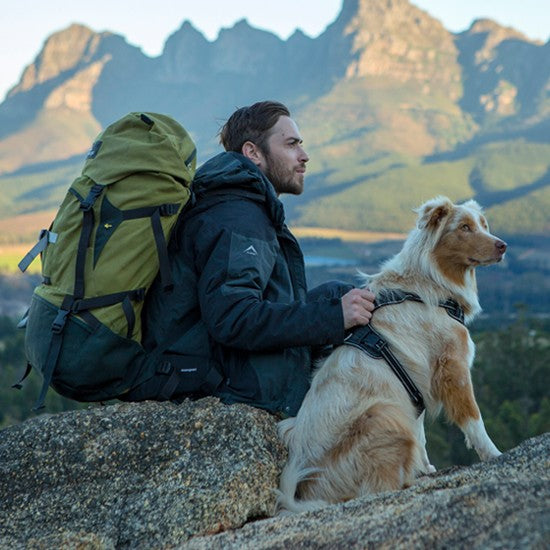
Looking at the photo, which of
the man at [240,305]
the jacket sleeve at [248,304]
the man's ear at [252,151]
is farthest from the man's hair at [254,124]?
the jacket sleeve at [248,304]

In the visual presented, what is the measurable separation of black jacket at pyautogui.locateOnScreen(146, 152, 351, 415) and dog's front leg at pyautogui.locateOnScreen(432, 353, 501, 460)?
84cm

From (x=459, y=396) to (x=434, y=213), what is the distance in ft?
4.42

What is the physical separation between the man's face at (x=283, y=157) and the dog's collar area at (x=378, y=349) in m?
1.29

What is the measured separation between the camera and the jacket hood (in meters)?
5.58

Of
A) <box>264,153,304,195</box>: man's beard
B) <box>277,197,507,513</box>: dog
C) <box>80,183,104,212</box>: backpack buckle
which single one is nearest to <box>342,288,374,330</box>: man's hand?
<box>277,197,507,513</box>: dog

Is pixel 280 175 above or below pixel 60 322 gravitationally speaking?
above

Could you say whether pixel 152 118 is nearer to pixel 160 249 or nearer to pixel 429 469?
pixel 160 249

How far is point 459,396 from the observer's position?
568cm

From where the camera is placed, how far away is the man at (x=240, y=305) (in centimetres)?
517

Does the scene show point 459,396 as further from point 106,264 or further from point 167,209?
point 106,264

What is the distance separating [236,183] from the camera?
18.4 feet

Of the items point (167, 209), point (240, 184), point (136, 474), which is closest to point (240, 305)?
point (167, 209)

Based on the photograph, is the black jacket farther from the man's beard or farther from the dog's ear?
the dog's ear

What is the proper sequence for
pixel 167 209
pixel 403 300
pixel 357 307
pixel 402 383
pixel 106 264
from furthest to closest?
1. pixel 403 300
2. pixel 402 383
3. pixel 357 307
4. pixel 167 209
5. pixel 106 264
